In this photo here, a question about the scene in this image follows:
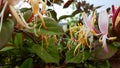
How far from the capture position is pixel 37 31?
30 cm

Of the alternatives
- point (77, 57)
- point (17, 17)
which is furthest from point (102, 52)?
point (17, 17)

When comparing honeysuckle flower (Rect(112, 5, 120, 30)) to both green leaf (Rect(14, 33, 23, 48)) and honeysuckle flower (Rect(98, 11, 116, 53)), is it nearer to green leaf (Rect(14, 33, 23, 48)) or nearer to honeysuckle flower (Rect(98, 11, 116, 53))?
honeysuckle flower (Rect(98, 11, 116, 53))

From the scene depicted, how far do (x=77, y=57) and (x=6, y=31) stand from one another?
133mm

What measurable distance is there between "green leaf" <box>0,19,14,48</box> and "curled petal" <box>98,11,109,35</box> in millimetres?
128

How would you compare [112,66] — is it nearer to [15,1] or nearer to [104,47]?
[104,47]

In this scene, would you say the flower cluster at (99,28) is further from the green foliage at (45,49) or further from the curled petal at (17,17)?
the curled petal at (17,17)

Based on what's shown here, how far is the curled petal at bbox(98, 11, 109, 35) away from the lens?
0.34m

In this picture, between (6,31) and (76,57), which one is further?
(76,57)

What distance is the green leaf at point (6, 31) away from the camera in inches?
10.0

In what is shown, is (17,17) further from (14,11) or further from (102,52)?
(102,52)

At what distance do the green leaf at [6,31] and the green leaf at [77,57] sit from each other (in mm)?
107

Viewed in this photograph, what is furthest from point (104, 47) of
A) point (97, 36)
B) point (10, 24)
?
point (10, 24)

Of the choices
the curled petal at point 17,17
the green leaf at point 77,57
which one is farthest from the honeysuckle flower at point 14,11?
the green leaf at point 77,57

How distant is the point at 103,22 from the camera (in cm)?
35
